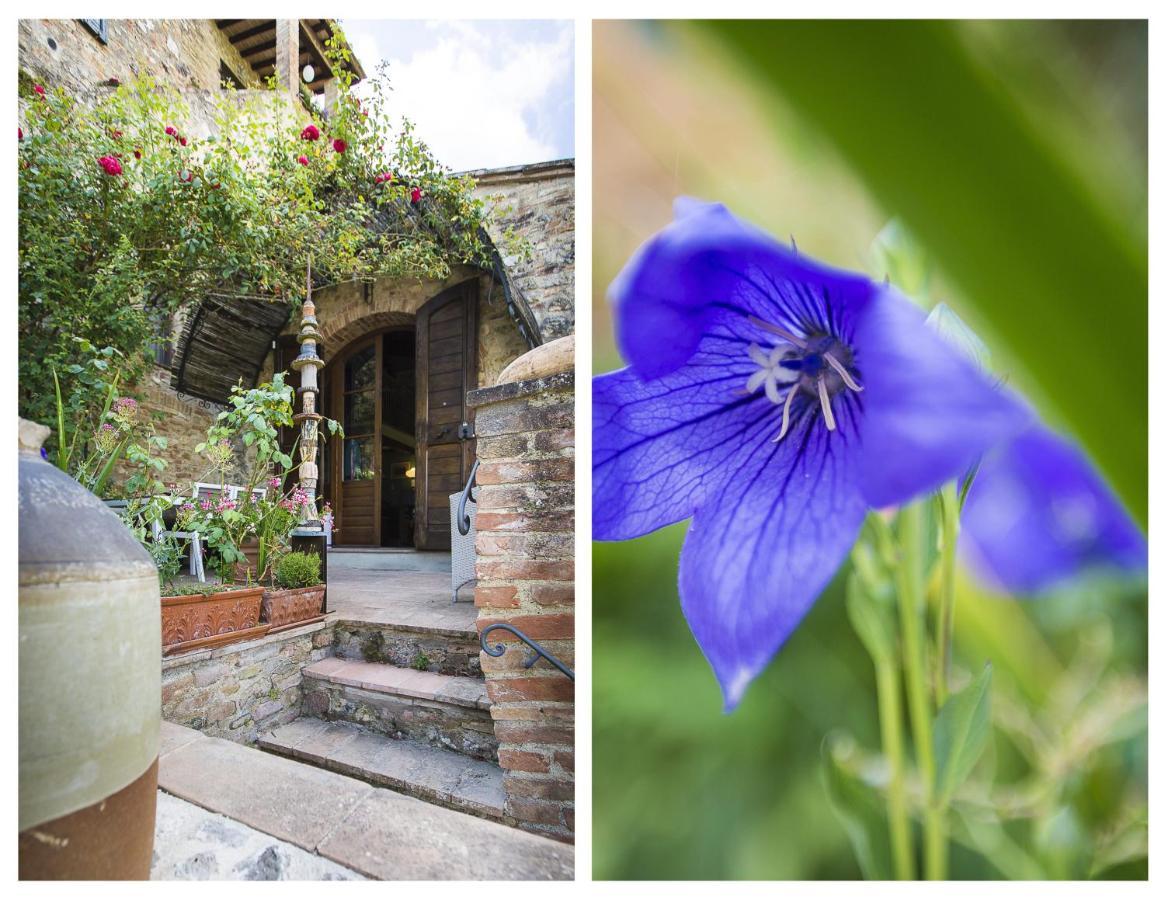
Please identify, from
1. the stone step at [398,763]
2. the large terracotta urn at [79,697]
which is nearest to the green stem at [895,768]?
the large terracotta urn at [79,697]

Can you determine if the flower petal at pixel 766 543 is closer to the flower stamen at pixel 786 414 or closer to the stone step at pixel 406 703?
the flower stamen at pixel 786 414

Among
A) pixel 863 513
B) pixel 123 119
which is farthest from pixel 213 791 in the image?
pixel 123 119

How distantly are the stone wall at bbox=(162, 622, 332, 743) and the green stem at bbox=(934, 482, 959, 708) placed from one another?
212 cm

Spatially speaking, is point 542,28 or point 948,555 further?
point 542,28

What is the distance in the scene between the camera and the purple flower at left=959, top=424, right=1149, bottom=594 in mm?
389

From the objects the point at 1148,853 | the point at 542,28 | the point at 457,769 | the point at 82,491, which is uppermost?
the point at 542,28

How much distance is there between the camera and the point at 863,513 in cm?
49

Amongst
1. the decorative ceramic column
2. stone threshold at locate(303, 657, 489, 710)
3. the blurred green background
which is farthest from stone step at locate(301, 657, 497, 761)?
the blurred green background

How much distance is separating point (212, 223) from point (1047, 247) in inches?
109

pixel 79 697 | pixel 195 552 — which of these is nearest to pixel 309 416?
pixel 195 552

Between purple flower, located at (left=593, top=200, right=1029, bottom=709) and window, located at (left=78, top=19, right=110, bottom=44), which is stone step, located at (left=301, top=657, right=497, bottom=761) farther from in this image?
window, located at (left=78, top=19, right=110, bottom=44)

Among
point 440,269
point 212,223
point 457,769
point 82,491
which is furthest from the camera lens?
point 440,269

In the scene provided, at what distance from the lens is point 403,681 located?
2.10 metres
